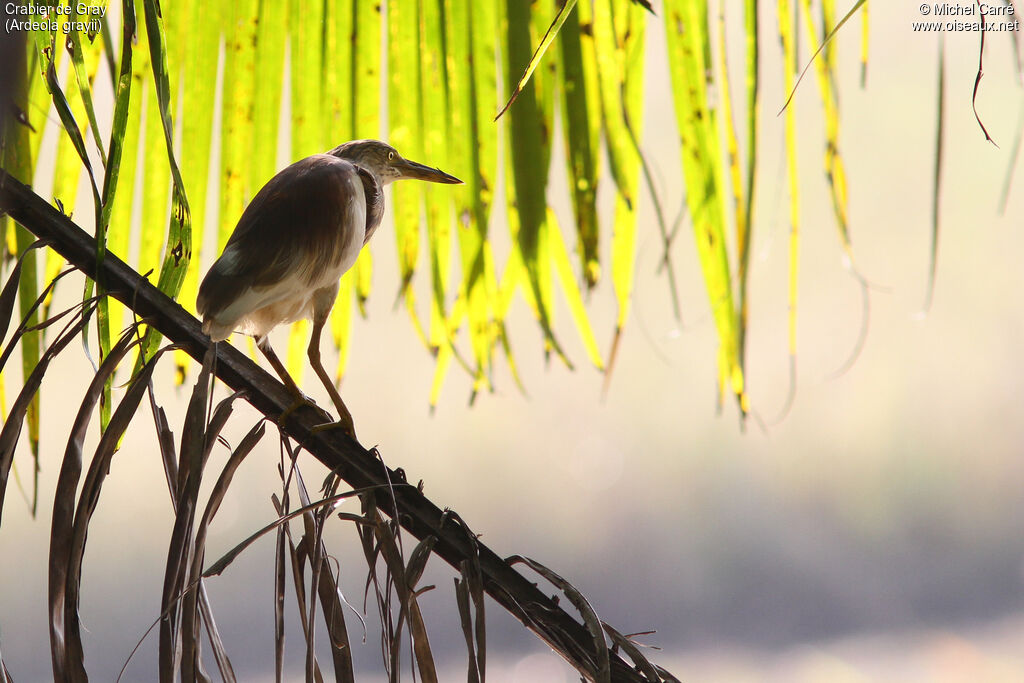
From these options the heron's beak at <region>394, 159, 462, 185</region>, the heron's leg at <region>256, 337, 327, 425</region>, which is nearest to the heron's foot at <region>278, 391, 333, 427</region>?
the heron's leg at <region>256, 337, 327, 425</region>

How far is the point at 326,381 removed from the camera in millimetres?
590

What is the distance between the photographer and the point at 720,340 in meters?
0.54

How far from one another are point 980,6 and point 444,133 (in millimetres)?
359

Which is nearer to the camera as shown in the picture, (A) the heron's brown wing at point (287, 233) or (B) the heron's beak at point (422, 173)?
(A) the heron's brown wing at point (287, 233)

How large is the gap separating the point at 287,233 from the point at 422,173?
0.14 meters

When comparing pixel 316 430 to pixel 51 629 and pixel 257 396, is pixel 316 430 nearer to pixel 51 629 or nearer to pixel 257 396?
pixel 257 396

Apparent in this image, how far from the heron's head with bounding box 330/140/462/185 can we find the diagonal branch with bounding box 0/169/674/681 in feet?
0.70

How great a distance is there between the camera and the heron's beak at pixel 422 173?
552mm

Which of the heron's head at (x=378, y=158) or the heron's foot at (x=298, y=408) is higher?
the heron's head at (x=378, y=158)

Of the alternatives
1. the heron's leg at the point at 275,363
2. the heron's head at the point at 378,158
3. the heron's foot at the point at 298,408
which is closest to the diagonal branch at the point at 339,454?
the heron's foot at the point at 298,408

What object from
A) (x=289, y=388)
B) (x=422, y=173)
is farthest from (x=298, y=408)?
(x=422, y=173)

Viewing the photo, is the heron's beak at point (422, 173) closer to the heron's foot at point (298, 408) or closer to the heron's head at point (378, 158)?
the heron's head at point (378, 158)

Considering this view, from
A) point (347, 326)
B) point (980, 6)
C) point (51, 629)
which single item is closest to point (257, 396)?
point (51, 629)

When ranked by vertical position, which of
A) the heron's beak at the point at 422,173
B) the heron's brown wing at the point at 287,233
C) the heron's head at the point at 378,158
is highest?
the heron's head at the point at 378,158
